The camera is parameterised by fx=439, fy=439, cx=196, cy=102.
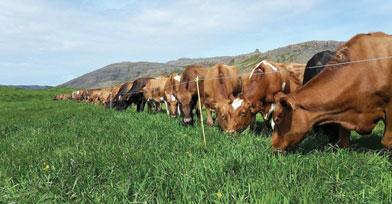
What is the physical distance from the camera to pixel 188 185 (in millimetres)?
4883

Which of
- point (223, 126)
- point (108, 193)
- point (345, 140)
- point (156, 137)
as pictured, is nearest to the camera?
point (108, 193)

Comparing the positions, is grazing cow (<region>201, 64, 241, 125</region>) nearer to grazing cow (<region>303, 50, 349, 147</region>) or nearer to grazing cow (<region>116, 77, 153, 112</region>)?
grazing cow (<region>303, 50, 349, 147</region>)

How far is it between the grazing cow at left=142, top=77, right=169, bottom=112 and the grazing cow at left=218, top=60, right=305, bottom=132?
1458cm

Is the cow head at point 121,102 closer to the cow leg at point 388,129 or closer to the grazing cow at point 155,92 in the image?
the grazing cow at point 155,92

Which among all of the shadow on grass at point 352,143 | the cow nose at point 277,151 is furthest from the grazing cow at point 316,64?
the cow nose at point 277,151

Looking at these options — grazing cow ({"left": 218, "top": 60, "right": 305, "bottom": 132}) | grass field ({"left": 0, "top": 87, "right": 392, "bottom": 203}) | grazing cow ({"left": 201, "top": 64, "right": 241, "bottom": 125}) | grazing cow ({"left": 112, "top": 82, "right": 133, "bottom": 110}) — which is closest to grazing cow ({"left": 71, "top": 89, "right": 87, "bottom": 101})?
grazing cow ({"left": 112, "top": 82, "right": 133, "bottom": 110})

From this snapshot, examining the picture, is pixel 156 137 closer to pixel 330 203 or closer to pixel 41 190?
pixel 41 190

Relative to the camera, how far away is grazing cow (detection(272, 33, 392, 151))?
718 centimetres

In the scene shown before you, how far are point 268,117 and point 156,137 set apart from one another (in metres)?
3.78

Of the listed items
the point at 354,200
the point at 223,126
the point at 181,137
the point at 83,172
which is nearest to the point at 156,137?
the point at 181,137

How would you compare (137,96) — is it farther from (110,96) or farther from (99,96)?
(99,96)

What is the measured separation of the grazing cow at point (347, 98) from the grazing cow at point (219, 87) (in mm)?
5484

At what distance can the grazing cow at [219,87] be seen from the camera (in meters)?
13.6

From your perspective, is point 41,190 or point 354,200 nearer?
point 354,200
